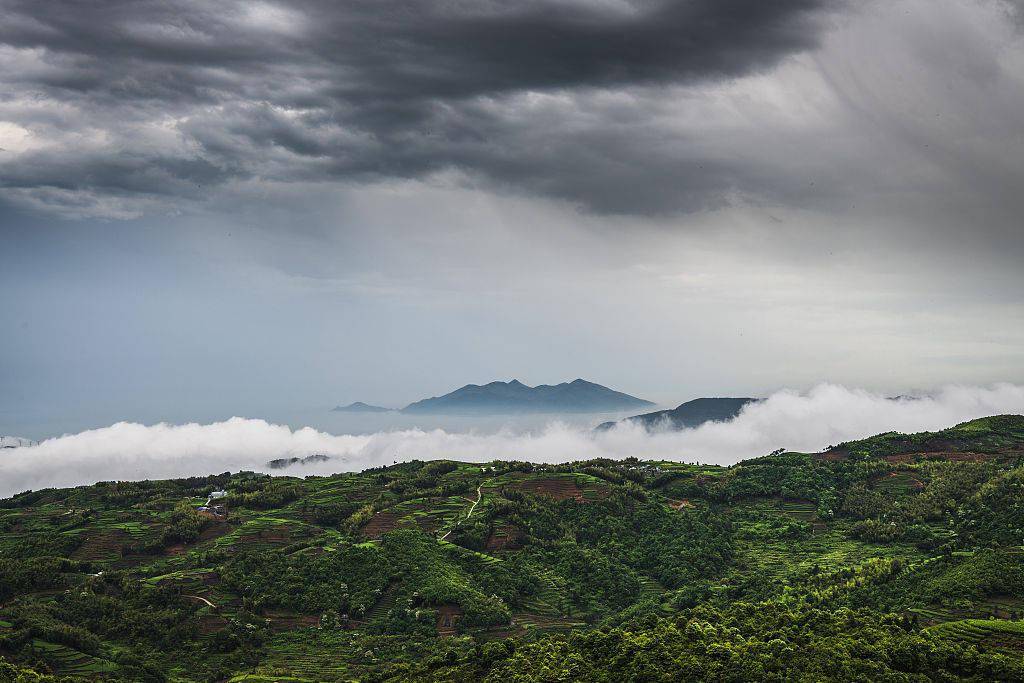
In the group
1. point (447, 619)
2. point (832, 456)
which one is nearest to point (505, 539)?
point (447, 619)

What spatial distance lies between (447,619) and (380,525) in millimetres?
43412

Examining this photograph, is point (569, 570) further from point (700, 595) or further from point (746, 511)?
point (746, 511)

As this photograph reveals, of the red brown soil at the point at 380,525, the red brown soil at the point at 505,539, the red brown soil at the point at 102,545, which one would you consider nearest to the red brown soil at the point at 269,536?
the red brown soil at the point at 380,525

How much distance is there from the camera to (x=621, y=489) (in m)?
175

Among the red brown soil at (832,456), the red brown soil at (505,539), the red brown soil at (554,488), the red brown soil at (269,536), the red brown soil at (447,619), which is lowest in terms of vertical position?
the red brown soil at (447,619)

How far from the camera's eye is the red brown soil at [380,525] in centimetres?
15111

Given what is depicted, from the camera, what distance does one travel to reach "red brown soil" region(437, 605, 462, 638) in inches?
4466

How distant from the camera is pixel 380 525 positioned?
156m

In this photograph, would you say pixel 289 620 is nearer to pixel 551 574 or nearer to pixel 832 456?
pixel 551 574

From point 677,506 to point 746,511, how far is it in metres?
15.2

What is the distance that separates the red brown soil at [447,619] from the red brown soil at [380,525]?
1304 inches

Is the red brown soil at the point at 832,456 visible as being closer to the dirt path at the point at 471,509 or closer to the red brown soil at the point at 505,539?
the red brown soil at the point at 505,539

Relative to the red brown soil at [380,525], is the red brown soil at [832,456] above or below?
above

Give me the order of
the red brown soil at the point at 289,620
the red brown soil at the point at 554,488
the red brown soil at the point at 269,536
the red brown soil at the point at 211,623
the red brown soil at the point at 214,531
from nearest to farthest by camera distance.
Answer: the red brown soil at the point at 211,623, the red brown soil at the point at 289,620, the red brown soil at the point at 269,536, the red brown soil at the point at 214,531, the red brown soil at the point at 554,488
